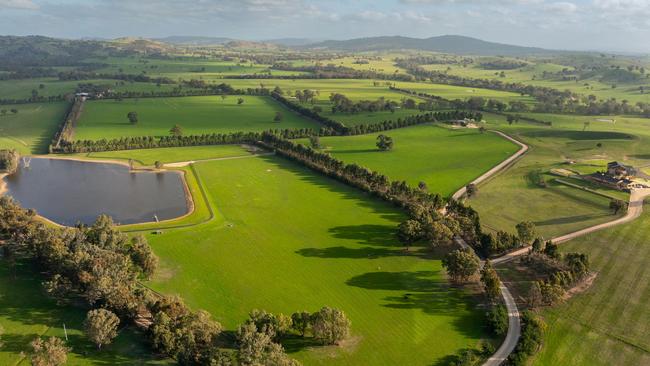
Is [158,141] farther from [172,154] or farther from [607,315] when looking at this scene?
[607,315]

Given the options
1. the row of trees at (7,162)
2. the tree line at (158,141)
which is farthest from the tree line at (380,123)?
the row of trees at (7,162)

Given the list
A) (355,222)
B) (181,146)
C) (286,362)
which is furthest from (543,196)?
(181,146)

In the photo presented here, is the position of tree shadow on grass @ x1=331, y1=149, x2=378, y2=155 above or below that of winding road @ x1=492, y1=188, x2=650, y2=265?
above

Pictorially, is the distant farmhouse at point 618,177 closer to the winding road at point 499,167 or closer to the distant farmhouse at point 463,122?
the winding road at point 499,167

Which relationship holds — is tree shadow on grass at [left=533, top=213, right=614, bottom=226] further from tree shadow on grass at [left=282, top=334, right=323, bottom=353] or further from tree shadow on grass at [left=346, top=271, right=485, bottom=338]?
tree shadow on grass at [left=282, top=334, right=323, bottom=353]

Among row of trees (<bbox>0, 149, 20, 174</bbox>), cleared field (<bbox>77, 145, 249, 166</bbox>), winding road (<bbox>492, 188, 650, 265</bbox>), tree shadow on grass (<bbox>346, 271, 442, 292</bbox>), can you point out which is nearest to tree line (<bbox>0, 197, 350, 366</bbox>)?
tree shadow on grass (<bbox>346, 271, 442, 292</bbox>)

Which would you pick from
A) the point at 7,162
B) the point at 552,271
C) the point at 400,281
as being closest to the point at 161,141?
the point at 7,162

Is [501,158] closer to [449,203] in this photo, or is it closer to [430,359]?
[449,203]

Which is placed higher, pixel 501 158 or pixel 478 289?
pixel 501 158
